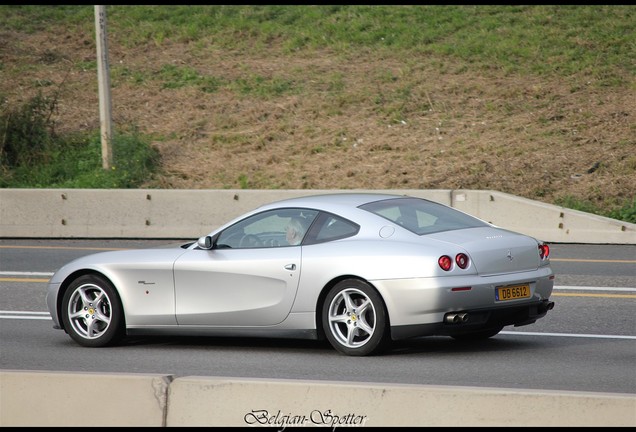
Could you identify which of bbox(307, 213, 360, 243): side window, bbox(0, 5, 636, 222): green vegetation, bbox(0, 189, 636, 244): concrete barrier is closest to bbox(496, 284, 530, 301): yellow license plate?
bbox(307, 213, 360, 243): side window

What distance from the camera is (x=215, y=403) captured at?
5.80 m

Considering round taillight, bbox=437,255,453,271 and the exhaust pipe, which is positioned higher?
round taillight, bbox=437,255,453,271

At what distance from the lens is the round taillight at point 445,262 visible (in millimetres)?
8477

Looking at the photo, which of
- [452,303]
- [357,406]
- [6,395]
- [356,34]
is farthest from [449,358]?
[356,34]

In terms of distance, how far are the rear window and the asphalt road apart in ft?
3.39

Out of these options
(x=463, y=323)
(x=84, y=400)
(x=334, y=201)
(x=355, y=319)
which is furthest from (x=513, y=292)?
(x=84, y=400)

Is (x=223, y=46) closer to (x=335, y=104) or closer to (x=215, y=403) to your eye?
(x=335, y=104)

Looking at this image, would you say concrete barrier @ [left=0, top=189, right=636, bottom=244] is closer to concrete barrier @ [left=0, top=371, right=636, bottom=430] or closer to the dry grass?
the dry grass

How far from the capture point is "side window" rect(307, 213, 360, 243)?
29.8ft

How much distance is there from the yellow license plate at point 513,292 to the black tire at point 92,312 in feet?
10.7

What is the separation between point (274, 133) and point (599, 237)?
8964 millimetres

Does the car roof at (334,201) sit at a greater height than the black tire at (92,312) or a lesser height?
greater

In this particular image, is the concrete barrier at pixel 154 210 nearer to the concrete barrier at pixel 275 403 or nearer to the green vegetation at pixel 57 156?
the green vegetation at pixel 57 156

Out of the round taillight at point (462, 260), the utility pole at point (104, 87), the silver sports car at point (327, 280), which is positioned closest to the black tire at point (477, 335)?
the silver sports car at point (327, 280)
